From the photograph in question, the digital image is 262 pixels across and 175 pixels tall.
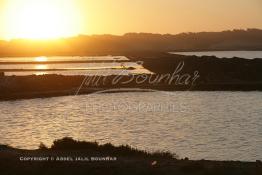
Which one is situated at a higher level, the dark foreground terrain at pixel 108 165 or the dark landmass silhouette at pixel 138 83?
the dark landmass silhouette at pixel 138 83

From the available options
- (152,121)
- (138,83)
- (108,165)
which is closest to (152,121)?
(152,121)

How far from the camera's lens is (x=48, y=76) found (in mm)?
78812

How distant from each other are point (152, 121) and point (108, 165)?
22.0 metres

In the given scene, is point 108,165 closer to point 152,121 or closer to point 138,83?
point 152,121

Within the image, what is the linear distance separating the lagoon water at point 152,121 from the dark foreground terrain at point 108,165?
6266mm

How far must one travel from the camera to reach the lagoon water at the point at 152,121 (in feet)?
103

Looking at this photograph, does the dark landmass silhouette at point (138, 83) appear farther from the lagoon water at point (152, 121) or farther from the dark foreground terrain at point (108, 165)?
the dark foreground terrain at point (108, 165)

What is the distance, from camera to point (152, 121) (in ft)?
137

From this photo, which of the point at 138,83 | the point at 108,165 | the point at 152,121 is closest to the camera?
the point at 108,165

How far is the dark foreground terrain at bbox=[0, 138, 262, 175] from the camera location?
1892 cm

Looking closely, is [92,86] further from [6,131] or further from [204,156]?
[204,156]

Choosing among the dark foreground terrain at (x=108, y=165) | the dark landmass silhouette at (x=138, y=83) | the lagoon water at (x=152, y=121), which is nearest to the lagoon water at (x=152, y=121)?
the lagoon water at (x=152, y=121)

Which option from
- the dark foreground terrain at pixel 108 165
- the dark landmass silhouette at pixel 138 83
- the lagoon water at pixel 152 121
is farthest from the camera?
the dark landmass silhouette at pixel 138 83

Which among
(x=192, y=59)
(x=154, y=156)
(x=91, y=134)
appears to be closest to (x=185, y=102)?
(x=91, y=134)
